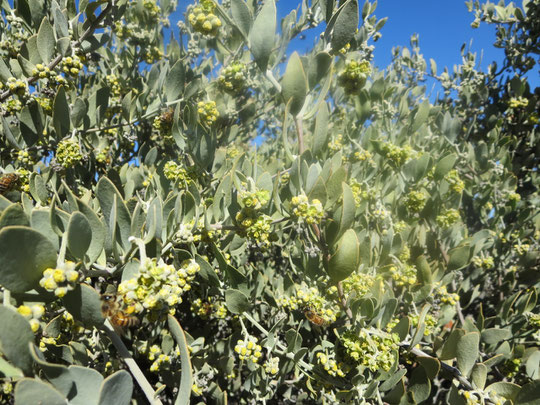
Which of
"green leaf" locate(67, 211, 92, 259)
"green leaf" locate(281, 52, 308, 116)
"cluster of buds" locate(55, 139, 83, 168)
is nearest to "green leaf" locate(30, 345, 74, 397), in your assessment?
"green leaf" locate(67, 211, 92, 259)

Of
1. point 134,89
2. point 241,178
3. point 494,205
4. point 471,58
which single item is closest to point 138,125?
point 134,89

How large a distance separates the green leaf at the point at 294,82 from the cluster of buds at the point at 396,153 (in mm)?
1578

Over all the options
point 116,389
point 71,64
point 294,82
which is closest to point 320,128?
point 294,82

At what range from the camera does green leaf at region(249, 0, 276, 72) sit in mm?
1690

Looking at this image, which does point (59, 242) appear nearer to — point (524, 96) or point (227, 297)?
point (227, 297)

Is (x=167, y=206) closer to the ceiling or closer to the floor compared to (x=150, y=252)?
closer to the ceiling

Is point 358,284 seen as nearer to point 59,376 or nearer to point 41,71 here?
point 59,376

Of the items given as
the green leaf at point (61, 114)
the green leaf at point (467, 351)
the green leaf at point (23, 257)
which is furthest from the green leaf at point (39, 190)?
the green leaf at point (467, 351)

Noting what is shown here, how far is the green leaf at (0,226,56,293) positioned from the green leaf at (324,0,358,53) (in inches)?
62.9

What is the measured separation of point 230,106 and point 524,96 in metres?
3.91

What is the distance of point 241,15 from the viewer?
6.00 ft

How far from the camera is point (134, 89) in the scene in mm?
3121

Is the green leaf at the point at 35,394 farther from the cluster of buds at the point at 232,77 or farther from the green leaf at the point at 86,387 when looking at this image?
the cluster of buds at the point at 232,77

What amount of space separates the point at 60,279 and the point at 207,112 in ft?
6.23
